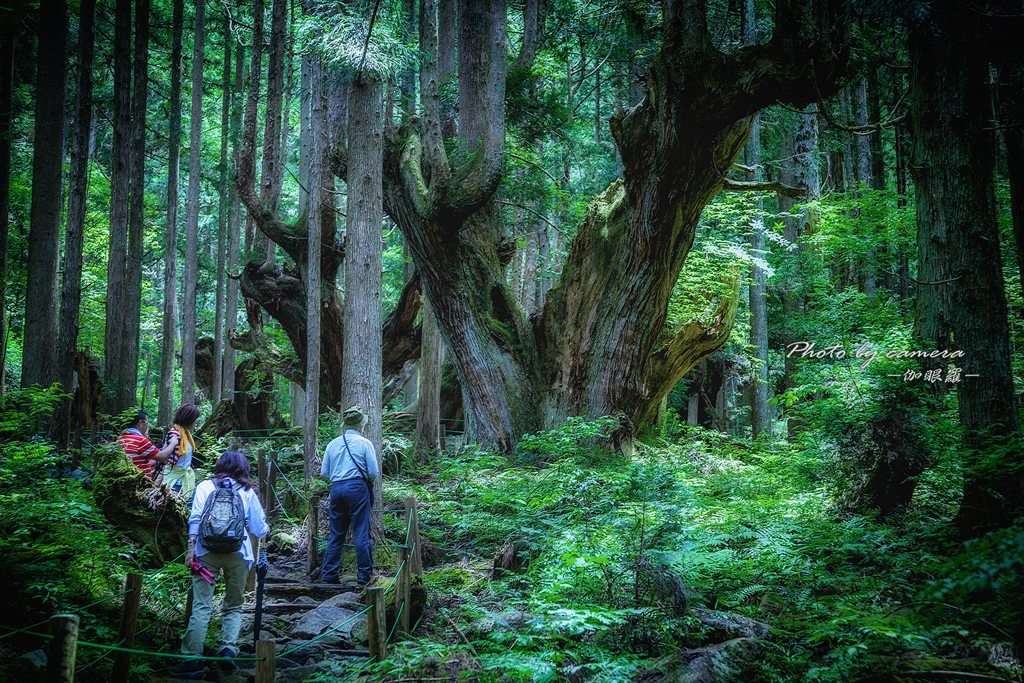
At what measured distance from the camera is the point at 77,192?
12.6m

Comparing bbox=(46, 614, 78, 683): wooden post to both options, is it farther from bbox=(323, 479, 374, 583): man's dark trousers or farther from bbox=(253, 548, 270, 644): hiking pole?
bbox=(323, 479, 374, 583): man's dark trousers

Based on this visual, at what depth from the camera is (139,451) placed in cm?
691

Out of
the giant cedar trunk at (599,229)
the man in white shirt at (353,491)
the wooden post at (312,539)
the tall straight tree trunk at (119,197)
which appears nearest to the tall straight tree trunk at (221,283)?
the tall straight tree trunk at (119,197)

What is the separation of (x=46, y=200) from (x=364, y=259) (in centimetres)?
681

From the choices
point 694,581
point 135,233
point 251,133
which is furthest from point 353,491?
point 135,233

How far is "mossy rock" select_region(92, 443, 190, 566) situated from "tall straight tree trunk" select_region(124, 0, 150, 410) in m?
8.37

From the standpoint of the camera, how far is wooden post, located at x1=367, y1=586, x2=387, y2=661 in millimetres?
4617

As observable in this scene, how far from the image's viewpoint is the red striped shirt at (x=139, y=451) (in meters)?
6.83

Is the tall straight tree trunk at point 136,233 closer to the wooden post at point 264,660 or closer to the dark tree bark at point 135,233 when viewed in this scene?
the dark tree bark at point 135,233

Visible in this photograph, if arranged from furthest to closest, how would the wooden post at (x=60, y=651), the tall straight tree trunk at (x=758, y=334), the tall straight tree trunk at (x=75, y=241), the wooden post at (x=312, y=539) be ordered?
the tall straight tree trunk at (x=758, y=334) < the tall straight tree trunk at (x=75, y=241) < the wooden post at (x=312, y=539) < the wooden post at (x=60, y=651)

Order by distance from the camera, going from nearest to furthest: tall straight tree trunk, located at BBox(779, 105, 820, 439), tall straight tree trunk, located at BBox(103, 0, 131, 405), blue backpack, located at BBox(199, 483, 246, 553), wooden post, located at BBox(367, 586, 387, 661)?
1. wooden post, located at BBox(367, 586, 387, 661)
2. blue backpack, located at BBox(199, 483, 246, 553)
3. tall straight tree trunk, located at BBox(103, 0, 131, 405)
4. tall straight tree trunk, located at BBox(779, 105, 820, 439)

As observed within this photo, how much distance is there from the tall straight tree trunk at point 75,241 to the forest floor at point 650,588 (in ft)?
17.0

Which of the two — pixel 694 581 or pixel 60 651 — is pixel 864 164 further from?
pixel 60 651

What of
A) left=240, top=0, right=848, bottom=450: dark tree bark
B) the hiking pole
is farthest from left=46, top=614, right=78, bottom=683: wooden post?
left=240, top=0, right=848, bottom=450: dark tree bark
